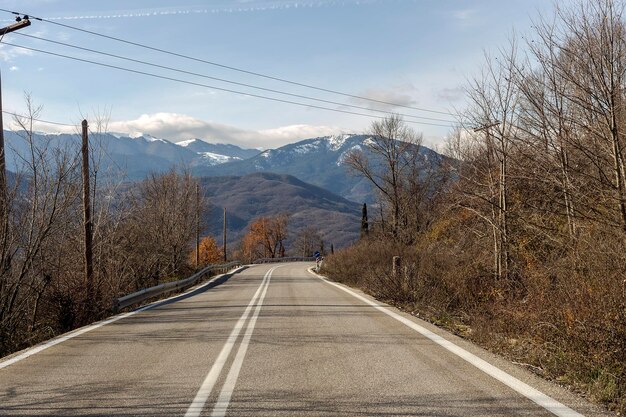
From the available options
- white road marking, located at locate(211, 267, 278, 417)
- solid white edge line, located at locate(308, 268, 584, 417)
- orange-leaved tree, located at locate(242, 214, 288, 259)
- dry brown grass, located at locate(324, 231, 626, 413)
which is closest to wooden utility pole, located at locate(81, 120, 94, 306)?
white road marking, located at locate(211, 267, 278, 417)

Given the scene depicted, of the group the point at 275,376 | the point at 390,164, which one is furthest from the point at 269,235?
the point at 275,376

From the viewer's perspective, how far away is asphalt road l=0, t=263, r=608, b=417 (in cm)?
485

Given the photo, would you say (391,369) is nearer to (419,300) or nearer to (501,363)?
(501,363)

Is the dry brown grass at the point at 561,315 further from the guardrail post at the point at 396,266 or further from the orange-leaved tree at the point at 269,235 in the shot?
the orange-leaved tree at the point at 269,235

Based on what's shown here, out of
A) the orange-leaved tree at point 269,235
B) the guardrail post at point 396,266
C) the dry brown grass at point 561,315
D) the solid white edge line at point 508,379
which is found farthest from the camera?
the orange-leaved tree at point 269,235

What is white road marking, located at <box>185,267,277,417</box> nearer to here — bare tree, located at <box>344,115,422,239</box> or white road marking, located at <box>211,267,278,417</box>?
white road marking, located at <box>211,267,278,417</box>

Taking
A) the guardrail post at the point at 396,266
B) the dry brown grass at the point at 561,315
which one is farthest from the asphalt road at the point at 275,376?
the guardrail post at the point at 396,266

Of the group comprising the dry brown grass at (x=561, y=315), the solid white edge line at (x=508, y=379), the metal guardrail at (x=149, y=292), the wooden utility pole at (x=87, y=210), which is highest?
the wooden utility pole at (x=87, y=210)

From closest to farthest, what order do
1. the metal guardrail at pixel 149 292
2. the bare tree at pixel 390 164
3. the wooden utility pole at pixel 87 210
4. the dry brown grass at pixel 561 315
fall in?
1. the dry brown grass at pixel 561 315
2. the metal guardrail at pixel 149 292
3. the wooden utility pole at pixel 87 210
4. the bare tree at pixel 390 164

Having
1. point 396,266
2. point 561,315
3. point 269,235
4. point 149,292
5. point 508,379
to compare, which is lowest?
point 149,292

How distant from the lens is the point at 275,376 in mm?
6078

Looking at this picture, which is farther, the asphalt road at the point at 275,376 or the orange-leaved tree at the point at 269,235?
the orange-leaved tree at the point at 269,235

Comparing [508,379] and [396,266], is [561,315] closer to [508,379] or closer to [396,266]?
[508,379]

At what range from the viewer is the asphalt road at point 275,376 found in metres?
4.85
